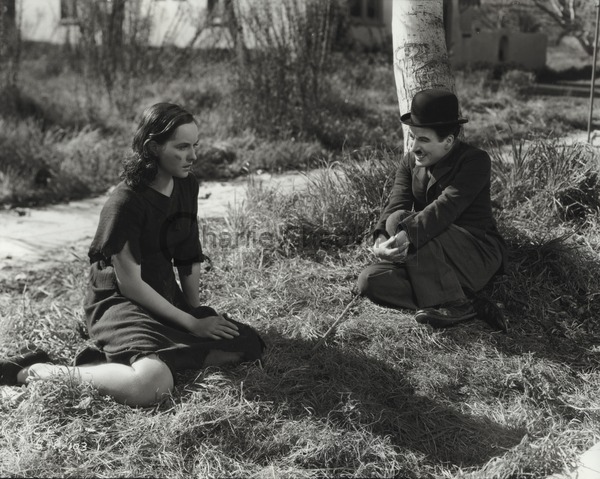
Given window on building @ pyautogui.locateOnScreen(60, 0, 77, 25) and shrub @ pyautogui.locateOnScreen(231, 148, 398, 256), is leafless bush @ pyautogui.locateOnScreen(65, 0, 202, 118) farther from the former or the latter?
shrub @ pyautogui.locateOnScreen(231, 148, 398, 256)

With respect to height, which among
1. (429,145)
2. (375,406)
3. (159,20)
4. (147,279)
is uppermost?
(159,20)

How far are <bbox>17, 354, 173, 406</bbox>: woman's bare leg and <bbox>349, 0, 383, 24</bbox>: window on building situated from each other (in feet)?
50.6

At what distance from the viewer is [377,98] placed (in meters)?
12.1

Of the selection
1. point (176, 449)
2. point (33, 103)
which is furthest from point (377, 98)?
point (176, 449)

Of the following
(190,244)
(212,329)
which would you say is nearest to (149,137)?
(190,244)

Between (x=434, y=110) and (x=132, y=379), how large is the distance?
199 centimetres

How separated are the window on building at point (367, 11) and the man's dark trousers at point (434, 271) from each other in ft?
47.1

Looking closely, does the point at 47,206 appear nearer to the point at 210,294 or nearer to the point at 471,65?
the point at 210,294

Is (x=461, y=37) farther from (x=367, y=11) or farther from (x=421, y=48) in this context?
(x=421, y=48)

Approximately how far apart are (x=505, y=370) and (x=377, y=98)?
28.1 ft

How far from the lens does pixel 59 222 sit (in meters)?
7.00

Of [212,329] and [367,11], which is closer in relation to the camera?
[212,329]

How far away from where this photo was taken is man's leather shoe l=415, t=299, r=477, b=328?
4.17 meters

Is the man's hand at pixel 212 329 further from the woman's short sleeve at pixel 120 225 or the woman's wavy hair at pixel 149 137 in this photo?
the woman's wavy hair at pixel 149 137
